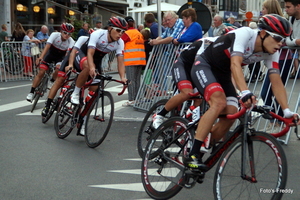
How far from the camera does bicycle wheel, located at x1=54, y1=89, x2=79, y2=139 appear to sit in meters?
8.05

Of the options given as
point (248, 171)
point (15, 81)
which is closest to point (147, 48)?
point (15, 81)

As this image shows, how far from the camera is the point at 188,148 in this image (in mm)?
5023

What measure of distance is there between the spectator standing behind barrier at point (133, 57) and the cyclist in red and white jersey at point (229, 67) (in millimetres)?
6490

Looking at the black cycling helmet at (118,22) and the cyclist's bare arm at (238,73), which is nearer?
the cyclist's bare arm at (238,73)

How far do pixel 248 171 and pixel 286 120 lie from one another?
19.2 inches

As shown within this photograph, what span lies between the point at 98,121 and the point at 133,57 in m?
4.46

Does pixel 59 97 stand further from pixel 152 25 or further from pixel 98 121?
pixel 152 25

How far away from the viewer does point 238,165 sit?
430cm

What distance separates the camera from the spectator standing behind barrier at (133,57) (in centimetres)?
1169

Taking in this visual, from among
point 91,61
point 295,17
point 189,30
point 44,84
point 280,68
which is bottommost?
point 44,84

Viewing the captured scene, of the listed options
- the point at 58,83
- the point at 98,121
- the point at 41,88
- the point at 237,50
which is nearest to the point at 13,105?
the point at 41,88

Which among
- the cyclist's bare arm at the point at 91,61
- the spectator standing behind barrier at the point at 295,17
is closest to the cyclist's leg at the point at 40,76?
the cyclist's bare arm at the point at 91,61

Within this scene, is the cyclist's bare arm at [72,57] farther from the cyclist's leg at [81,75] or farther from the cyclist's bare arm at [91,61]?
the cyclist's bare arm at [91,61]

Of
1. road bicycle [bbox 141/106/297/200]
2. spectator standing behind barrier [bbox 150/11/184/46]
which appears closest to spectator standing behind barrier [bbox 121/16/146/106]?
spectator standing behind barrier [bbox 150/11/184/46]
